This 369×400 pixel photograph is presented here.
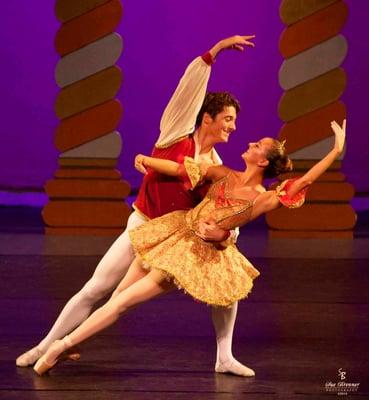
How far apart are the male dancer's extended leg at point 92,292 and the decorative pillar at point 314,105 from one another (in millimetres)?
3811

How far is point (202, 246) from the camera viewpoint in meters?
4.65

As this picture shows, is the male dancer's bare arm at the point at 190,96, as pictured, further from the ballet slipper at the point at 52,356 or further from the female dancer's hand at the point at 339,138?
the ballet slipper at the point at 52,356

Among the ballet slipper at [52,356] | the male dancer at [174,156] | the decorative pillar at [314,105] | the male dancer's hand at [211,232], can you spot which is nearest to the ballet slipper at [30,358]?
the male dancer at [174,156]

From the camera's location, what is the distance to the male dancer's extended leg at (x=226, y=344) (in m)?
4.75

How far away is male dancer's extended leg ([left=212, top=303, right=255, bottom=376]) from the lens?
475 cm

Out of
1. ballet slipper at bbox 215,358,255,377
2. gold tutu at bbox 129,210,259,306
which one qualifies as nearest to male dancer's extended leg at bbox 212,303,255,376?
ballet slipper at bbox 215,358,255,377

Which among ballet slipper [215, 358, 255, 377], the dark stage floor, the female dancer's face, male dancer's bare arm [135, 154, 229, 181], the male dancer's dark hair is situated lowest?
the dark stage floor

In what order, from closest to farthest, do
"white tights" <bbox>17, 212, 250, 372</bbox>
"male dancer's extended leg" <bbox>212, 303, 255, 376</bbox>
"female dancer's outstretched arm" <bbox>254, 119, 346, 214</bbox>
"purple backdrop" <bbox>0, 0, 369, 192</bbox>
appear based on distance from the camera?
"female dancer's outstretched arm" <bbox>254, 119, 346, 214</bbox>, "male dancer's extended leg" <bbox>212, 303, 255, 376</bbox>, "white tights" <bbox>17, 212, 250, 372</bbox>, "purple backdrop" <bbox>0, 0, 369, 192</bbox>

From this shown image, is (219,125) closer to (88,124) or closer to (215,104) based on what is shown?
(215,104)

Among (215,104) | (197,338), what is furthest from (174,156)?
(197,338)

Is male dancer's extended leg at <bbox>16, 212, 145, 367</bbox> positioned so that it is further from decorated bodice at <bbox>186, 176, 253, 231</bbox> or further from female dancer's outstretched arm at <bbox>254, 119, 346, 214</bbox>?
female dancer's outstretched arm at <bbox>254, 119, 346, 214</bbox>

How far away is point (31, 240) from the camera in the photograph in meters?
8.40

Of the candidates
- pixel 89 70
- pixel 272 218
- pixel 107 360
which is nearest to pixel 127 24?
pixel 89 70

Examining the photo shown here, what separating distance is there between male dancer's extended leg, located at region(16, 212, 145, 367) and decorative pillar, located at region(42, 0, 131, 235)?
3.69 metres
